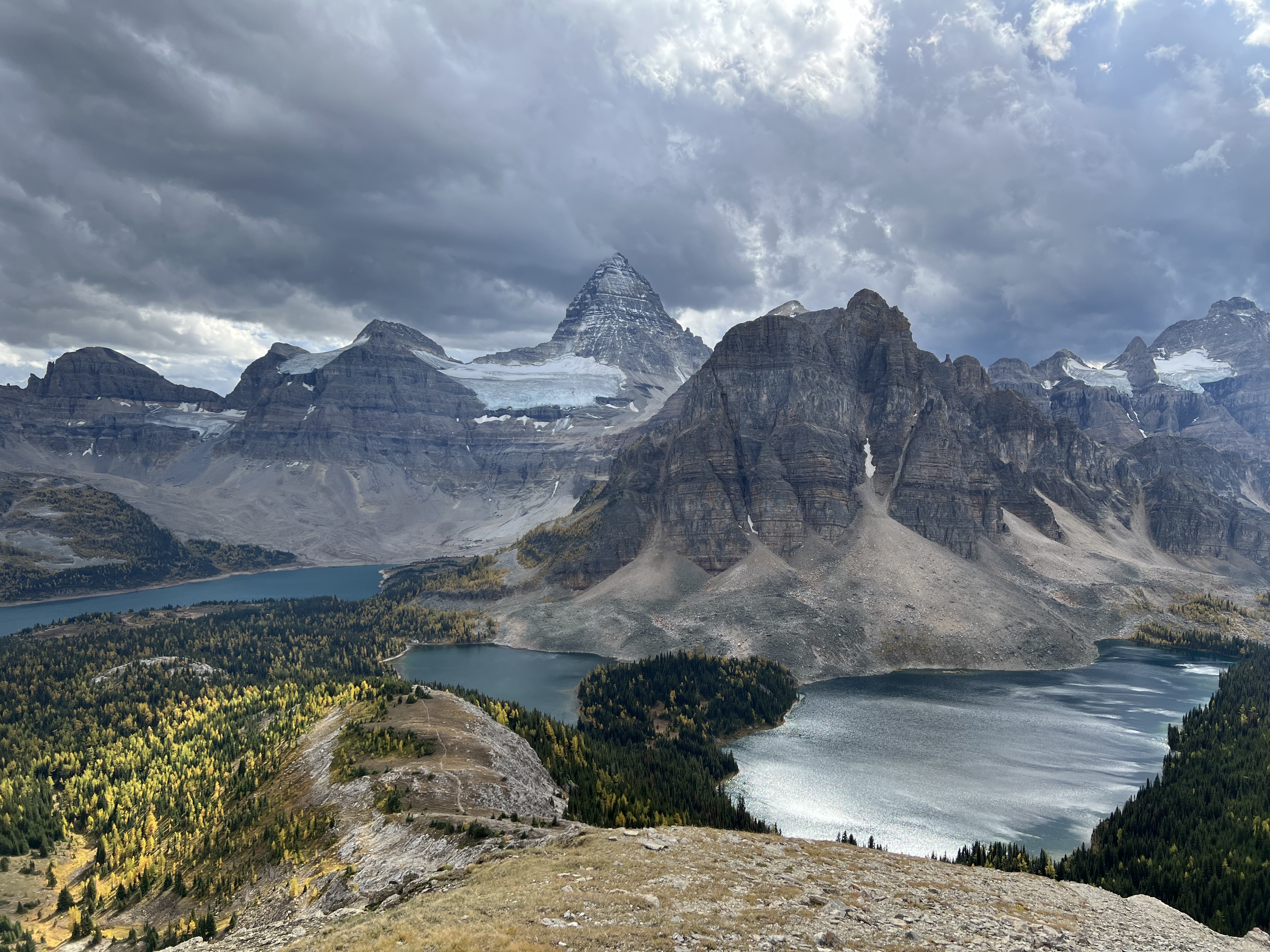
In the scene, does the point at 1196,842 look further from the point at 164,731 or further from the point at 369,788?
the point at 164,731

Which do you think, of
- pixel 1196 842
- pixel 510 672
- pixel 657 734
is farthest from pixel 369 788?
pixel 510 672

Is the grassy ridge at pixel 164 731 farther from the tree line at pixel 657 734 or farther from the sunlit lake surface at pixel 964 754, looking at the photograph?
the sunlit lake surface at pixel 964 754

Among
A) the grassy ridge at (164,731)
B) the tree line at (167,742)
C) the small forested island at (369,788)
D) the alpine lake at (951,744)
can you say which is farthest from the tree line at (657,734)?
the grassy ridge at (164,731)

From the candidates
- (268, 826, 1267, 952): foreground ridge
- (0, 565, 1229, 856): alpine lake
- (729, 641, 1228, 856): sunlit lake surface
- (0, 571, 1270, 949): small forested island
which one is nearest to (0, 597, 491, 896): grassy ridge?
(0, 571, 1270, 949): small forested island

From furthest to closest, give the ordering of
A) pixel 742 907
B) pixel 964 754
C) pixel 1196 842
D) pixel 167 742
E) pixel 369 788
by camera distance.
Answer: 1. pixel 964 754
2. pixel 167 742
3. pixel 1196 842
4. pixel 369 788
5. pixel 742 907

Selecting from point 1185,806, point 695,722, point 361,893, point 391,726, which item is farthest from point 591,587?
point 361,893

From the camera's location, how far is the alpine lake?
3073 inches

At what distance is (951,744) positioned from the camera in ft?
331

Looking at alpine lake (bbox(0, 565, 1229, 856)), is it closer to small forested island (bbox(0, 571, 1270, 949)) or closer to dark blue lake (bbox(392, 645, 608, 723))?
dark blue lake (bbox(392, 645, 608, 723))

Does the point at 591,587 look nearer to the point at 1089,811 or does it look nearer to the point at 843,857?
the point at 1089,811

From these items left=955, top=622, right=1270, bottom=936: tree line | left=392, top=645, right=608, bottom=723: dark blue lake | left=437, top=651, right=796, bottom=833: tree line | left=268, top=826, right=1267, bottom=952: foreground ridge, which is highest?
left=268, top=826, right=1267, bottom=952: foreground ridge

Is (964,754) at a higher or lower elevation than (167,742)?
higher

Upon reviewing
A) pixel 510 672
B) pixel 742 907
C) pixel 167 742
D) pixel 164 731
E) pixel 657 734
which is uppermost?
pixel 742 907

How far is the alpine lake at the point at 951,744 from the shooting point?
3073 inches
